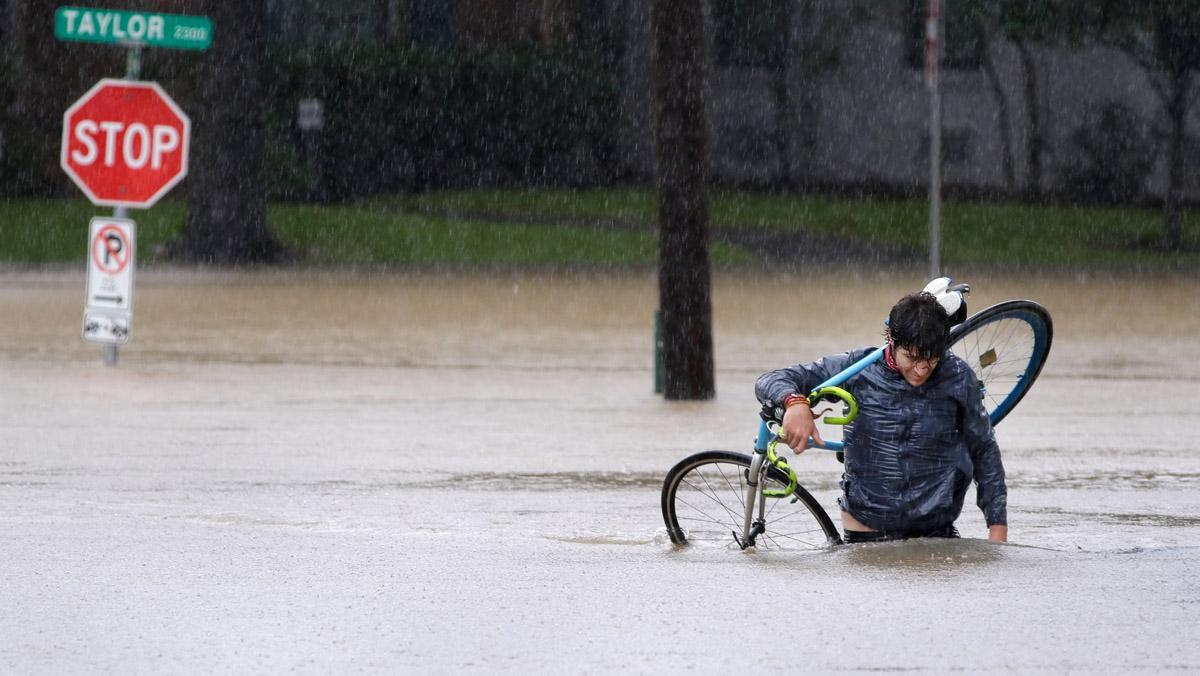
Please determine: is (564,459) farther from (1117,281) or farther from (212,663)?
(1117,281)

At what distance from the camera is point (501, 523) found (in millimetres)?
9148

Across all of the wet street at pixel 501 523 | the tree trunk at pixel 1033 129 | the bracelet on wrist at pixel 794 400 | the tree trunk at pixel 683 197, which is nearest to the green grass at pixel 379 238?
the tree trunk at pixel 1033 129

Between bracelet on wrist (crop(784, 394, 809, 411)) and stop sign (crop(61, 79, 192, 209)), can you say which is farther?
stop sign (crop(61, 79, 192, 209))

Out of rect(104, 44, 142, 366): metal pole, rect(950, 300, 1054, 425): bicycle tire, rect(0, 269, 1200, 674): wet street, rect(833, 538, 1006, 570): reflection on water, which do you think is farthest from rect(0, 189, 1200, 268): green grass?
rect(833, 538, 1006, 570): reflection on water

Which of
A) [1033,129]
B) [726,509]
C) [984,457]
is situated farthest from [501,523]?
[1033,129]

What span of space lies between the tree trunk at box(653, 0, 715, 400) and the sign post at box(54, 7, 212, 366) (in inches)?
162

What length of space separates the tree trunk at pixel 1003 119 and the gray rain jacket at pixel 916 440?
126ft

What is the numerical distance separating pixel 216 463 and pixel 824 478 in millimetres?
3251

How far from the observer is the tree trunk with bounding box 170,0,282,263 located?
1335 inches

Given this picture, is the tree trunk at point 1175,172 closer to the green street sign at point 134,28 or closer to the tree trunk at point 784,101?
the tree trunk at point 784,101

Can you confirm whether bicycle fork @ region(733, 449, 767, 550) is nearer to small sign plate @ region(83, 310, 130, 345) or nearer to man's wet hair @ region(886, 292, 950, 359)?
man's wet hair @ region(886, 292, 950, 359)

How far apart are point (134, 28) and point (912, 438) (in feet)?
37.2

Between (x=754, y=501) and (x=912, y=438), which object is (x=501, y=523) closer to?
(x=754, y=501)

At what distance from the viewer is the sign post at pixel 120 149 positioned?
16.9 meters
